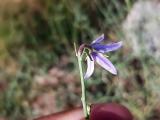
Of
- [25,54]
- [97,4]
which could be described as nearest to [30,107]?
[25,54]

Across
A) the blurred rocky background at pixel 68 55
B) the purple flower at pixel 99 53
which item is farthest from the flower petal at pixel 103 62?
the blurred rocky background at pixel 68 55

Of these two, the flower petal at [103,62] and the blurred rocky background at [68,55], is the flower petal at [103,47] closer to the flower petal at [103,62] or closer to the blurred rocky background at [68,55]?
the flower petal at [103,62]

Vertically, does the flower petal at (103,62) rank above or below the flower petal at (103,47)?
below

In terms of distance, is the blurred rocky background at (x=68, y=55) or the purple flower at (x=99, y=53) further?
the blurred rocky background at (x=68, y=55)

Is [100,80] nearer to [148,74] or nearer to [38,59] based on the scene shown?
[148,74]

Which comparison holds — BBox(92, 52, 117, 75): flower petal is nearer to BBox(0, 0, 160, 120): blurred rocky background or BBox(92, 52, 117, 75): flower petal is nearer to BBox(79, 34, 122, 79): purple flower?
BBox(79, 34, 122, 79): purple flower

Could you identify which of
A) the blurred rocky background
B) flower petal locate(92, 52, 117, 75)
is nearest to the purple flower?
flower petal locate(92, 52, 117, 75)
